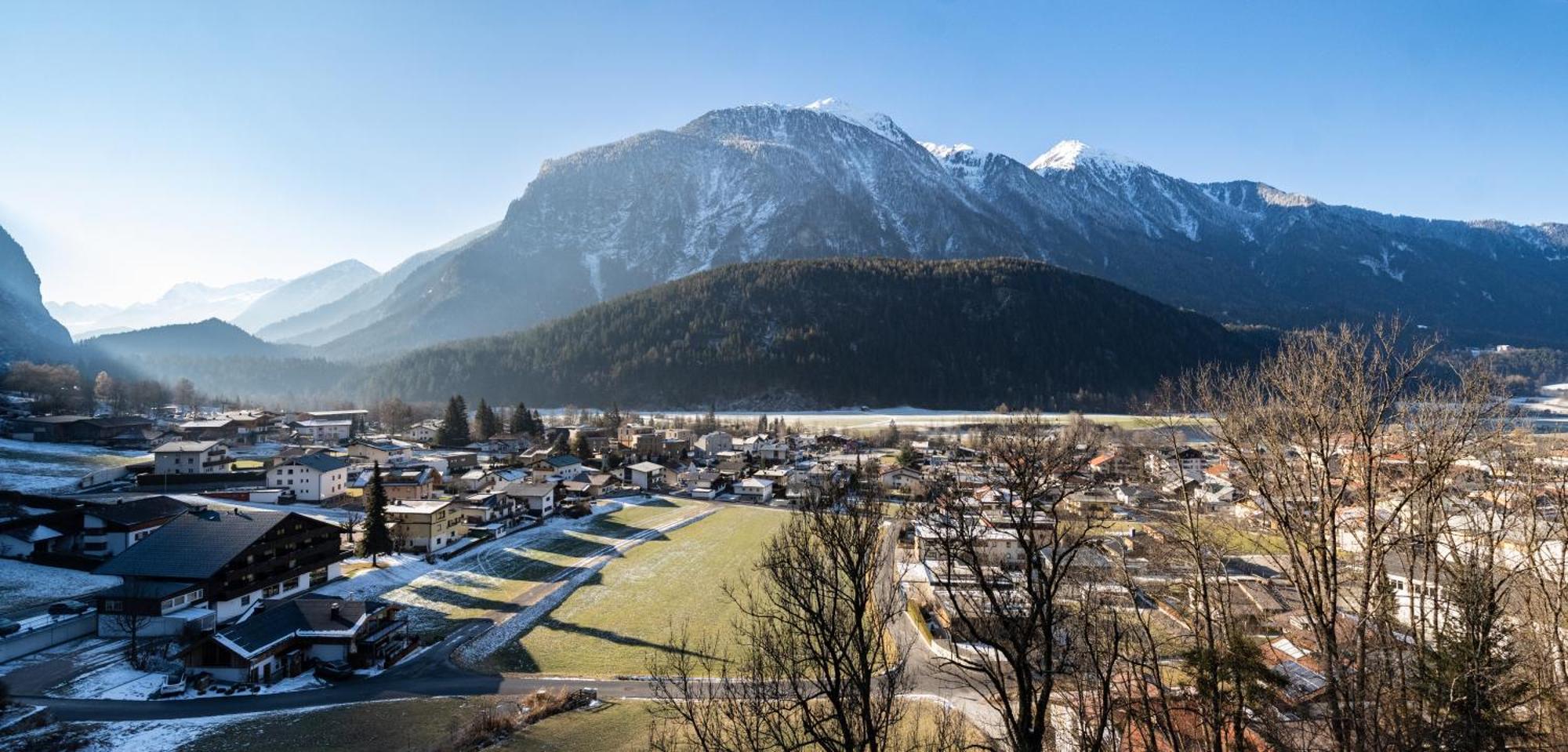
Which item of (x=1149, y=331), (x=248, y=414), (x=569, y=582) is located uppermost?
(x=1149, y=331)

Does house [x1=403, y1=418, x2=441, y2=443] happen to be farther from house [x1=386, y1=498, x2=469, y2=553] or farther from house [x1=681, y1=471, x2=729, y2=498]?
house [x1=386, y1=498, x2=469, y2=553]

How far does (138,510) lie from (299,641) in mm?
19519

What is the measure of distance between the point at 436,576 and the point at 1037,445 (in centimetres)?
3128

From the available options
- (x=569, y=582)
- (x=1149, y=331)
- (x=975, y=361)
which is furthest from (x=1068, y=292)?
(x=569, y=582)

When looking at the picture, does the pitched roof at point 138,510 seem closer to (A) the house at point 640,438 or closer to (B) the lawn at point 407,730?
(B) the lawn at point 407,730

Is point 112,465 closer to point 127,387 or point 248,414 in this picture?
point 248,414

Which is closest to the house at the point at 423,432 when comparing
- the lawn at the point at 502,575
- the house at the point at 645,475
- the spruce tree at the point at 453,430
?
the spruce tree at the point at 453,430

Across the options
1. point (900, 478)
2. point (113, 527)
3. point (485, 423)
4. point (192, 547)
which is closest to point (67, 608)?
point (192, 547)

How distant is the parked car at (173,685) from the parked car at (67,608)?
734 cm

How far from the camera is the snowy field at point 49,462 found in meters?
43.7

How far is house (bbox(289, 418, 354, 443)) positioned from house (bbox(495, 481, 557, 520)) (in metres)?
41.2

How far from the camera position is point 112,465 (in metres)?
50.9

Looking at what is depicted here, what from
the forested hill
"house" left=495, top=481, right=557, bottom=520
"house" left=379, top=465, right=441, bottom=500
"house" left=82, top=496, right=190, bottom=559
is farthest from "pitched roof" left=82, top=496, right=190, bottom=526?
the forested hill

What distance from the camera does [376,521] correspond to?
3256 cm
